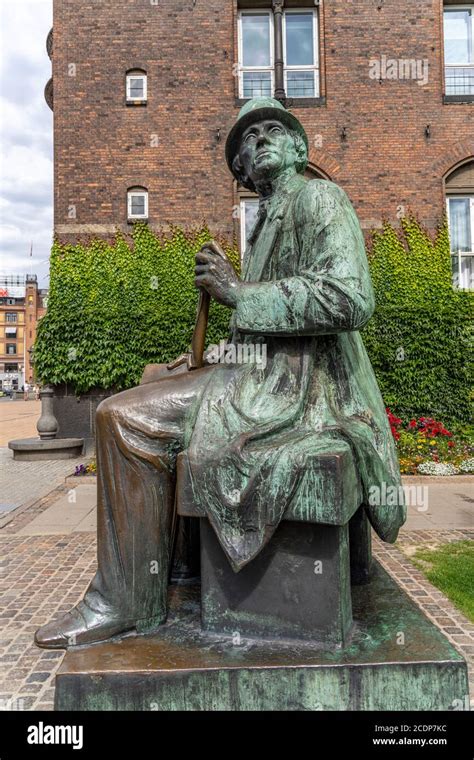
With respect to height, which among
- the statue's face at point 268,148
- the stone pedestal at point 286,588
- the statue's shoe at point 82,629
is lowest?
the statue's shoe at point 82,629

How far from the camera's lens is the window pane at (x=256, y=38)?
14.2 m

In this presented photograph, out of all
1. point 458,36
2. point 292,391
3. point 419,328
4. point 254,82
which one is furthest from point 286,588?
point 458,36

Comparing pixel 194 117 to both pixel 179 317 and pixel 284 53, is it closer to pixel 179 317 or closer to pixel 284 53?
pixel 284 53

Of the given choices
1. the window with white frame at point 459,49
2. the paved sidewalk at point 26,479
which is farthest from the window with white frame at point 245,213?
the paved sidewalk at point 26,479

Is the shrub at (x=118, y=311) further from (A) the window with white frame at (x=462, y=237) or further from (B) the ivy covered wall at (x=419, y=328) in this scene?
(A) the window with white frame at (x=462, y=237)

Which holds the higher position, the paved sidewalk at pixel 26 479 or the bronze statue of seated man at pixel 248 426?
the bronze statue of seated man at pixel 248 426

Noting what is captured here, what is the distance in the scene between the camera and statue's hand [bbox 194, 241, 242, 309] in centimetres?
219

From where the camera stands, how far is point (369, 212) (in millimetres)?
13641

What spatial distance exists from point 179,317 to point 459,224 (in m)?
7.63

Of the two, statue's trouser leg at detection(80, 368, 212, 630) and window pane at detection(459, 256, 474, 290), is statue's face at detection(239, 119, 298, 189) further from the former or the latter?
window pane at detection(459, 256, 474, 290)

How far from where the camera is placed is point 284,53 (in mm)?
14141

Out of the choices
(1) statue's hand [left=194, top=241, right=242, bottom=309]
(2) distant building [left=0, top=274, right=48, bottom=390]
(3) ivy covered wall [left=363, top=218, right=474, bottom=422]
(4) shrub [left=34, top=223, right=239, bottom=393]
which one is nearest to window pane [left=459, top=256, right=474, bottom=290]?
(3) ivy covered wall [left=363, top=218, right=474, bottom=422]

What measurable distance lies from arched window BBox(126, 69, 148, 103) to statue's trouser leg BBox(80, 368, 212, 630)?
44.8ft
